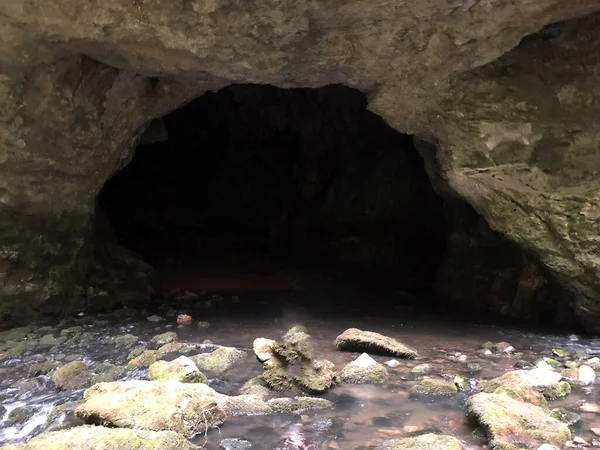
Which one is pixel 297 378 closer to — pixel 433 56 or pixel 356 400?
pixel 356 400

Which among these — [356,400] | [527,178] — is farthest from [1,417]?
[527,178]

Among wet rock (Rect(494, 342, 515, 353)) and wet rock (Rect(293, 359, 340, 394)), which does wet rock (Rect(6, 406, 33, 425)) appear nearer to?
wet rock (Rect(293, 359, 340, 394))

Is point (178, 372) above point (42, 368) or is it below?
above

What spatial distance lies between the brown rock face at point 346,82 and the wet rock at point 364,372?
2.78m

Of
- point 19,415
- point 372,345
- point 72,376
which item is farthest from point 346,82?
point 19,415

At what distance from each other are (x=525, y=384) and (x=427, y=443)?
3.87 ft

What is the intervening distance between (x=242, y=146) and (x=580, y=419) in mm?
13727

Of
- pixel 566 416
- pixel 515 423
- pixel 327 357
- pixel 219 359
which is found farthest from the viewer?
pixel 327 357

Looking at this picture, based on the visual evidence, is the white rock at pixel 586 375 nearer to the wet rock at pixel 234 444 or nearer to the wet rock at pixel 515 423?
the wet rock at pixel 515 423

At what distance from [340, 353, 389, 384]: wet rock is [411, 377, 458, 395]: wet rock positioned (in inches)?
11.6

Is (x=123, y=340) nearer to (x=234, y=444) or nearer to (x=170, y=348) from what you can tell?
(x=170, y=348)

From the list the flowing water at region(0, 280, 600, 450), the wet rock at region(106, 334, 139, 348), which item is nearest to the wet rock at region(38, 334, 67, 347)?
the flowing water at region(0, 280, 600, 450)

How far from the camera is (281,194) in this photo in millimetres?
14539

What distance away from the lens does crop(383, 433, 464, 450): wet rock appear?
2.51 metres
